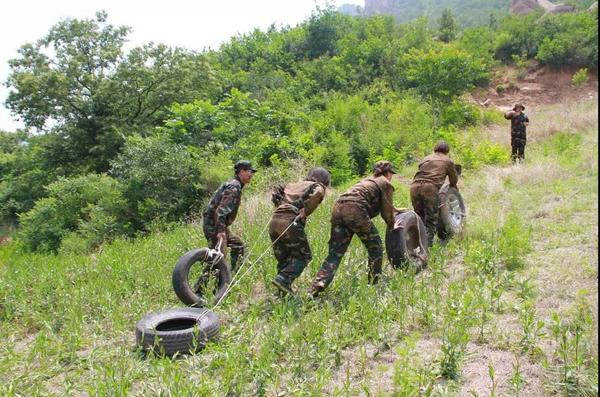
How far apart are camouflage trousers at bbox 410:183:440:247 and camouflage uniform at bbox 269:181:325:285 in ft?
6.80

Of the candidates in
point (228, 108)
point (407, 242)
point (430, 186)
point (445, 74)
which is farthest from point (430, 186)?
point (445, 74)

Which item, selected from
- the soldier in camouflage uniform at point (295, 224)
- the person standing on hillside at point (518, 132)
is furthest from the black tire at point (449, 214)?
the person standing on hillside at point (518, 132)

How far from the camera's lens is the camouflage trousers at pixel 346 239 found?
19.2 ft

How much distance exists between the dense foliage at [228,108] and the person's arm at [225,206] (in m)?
6.60

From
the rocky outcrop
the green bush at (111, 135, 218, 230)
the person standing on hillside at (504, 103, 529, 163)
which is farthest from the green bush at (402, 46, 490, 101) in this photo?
the rocky outcrop

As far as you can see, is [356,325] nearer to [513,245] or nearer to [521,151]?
[513,245]

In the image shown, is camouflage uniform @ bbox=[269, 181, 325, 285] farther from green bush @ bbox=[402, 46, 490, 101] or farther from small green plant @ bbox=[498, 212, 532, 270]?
green bush @ bbox=[402, 46, 490, 101]

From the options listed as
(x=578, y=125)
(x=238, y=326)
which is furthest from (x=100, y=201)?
(x=578, y=125)

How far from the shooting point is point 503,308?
5043 millimetres

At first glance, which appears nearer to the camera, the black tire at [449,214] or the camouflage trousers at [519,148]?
the black tire at [449,214]

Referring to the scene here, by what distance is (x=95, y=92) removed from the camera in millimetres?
20000

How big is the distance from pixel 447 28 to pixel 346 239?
28093mm

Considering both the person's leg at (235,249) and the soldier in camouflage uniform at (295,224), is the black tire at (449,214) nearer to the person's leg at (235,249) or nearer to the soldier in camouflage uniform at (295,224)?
the soldier in camouflage uniform at (295,224)

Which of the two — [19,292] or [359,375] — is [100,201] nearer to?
[19,292]
